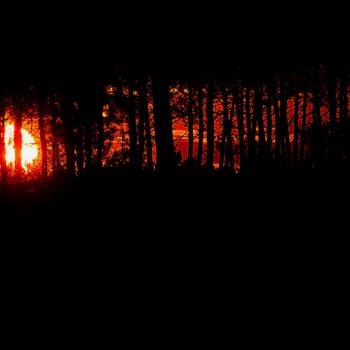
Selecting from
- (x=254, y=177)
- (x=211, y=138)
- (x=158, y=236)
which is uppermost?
(x=211, y=138)

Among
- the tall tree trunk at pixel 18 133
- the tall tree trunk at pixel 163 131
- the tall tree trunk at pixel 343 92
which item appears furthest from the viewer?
the tall tree trunk at pixel 18 133

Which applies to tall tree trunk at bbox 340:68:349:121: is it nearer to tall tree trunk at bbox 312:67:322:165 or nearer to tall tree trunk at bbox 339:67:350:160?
tall tree trunk at bbox 339:67:350:160

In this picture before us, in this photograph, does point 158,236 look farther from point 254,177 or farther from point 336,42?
point 336,42

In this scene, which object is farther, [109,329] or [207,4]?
[207,4]

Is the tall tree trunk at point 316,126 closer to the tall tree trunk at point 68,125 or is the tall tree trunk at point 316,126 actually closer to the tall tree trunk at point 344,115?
the tall tree trunk at point 344,115

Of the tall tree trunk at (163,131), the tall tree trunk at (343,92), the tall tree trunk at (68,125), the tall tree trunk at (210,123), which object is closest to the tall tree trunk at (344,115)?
the tall tree trunk at (343,92)

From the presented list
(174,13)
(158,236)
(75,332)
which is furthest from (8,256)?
(174,13)

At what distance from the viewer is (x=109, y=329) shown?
5055mm

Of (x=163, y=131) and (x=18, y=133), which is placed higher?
(x=18, y=133)

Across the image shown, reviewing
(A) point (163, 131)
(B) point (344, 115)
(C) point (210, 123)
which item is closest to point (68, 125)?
(C) point (210, 123)

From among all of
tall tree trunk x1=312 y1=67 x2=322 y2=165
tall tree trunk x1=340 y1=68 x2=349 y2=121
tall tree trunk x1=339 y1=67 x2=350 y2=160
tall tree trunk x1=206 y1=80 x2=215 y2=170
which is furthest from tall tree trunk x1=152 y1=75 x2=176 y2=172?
tall tree trunk x1=340 y1=68 x2=349 y2=121

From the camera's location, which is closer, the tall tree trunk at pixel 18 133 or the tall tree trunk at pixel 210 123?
the tall tree trunk at pixel 210 123

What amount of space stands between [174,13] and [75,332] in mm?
10613

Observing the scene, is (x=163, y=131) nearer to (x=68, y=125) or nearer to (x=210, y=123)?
(x=210, y=123)
